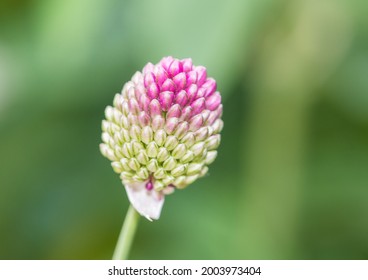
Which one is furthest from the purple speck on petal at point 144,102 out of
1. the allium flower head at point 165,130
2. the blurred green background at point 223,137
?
the blurred green background at point 223,137

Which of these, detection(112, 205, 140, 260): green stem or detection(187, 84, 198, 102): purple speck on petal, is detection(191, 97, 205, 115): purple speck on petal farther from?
detection(112, 205, 140, 260): green stem

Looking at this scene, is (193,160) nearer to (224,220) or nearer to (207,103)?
(207,103)

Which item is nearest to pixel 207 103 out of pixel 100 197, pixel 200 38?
pixel 200 38

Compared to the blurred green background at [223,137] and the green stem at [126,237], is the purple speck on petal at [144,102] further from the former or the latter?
the blurred green background at [223,137]

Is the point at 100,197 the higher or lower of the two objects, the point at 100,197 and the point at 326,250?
the higher

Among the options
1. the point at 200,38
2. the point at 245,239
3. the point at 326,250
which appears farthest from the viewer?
the point at 326,250

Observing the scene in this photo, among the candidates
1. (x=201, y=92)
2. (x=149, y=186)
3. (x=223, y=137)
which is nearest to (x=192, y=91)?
(x=201, y=92)

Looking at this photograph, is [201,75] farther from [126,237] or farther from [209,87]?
[126,237]
